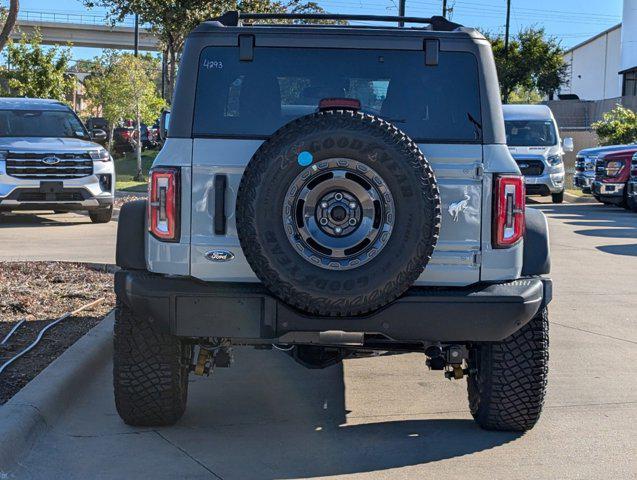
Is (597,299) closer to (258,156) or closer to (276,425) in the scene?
(276,425)

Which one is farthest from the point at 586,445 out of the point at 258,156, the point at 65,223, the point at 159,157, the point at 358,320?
the point at 65,223

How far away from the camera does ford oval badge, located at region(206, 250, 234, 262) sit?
17.0ft

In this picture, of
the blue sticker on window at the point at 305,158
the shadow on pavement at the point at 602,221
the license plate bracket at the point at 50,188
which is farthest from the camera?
the license plate bracket at the point at 50,188

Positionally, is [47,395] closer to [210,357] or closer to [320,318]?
[210,357]

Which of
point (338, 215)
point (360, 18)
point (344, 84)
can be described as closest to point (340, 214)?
point (338, 215)

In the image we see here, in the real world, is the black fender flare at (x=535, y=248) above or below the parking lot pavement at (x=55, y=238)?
above

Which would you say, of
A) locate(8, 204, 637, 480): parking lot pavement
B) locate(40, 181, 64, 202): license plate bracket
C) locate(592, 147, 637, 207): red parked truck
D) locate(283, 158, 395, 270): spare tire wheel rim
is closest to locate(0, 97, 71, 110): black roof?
locate(40, 181, 64, 202): license plate bracket

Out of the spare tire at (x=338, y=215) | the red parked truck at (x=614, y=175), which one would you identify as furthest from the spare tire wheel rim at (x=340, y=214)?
the red parked truck at (x=614, y=175)

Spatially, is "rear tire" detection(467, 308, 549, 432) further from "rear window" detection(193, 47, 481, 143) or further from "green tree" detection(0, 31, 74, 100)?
"green tree" detection(0, 31, 74, 100)

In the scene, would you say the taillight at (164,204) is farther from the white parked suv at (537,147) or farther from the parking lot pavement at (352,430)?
the white parked suv at (537,147)

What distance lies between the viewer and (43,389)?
5.84m

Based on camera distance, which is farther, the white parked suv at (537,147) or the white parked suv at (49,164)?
the white parked suv at (537,147)

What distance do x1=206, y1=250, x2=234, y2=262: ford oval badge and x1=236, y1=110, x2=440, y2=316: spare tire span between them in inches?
12.4

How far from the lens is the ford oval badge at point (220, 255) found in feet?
17.0
